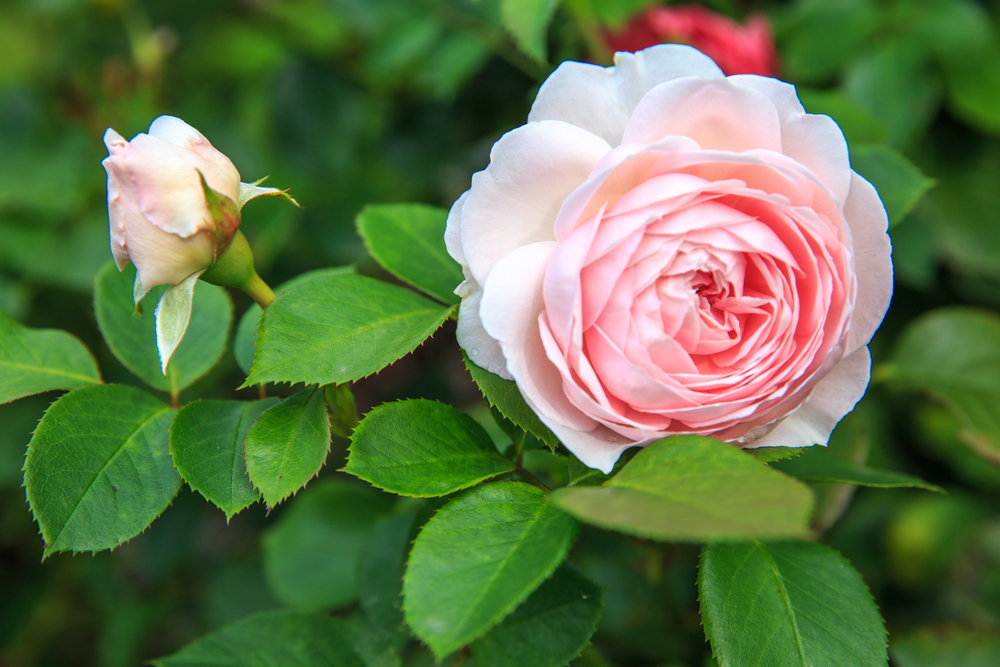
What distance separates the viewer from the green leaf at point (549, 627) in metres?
0.66

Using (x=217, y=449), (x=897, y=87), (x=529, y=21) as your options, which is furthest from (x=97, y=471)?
(x=897, y=87)

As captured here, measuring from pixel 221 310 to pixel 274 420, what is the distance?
268 millimetres

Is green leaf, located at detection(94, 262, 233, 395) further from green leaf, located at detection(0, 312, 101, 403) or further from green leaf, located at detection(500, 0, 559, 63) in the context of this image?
green leaf, located at detection(500, 0, 559, 63)

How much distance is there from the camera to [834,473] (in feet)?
2.39

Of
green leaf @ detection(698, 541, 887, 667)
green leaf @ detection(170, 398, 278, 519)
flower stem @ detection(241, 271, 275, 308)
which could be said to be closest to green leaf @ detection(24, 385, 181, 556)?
green leaf @ detection(170, 398, 278, 519)

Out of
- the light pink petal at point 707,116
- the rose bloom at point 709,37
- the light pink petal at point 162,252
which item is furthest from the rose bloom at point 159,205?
the rose bloom at point 709,37

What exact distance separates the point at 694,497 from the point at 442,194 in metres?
1.42

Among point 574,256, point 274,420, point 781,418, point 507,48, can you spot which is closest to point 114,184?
point 274,420

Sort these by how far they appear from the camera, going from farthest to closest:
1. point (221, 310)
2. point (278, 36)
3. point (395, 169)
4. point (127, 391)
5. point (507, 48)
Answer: point (278, 36)
point (395, 169)
point (507, 48)
point (221, 310)
point (127, 391)

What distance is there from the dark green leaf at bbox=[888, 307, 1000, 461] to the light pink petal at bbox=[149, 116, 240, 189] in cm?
106

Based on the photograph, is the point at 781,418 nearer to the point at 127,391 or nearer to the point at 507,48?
the point at 127,391

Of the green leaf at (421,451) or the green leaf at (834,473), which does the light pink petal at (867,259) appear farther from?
the green leaf at (421,451)

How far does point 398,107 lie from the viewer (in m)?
1.80

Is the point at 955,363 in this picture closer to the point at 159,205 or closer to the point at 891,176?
the point at 891,176
